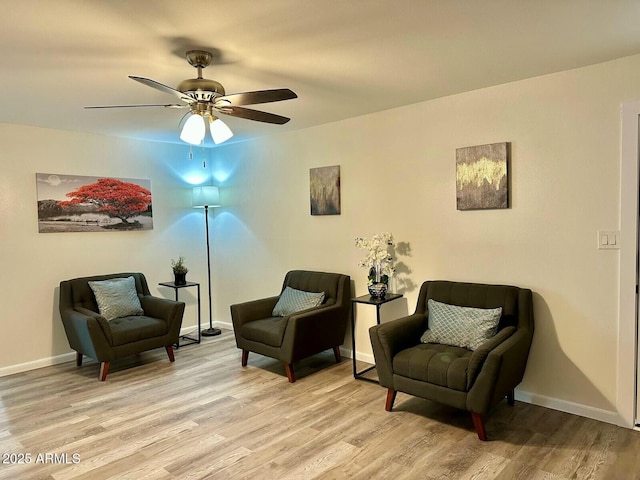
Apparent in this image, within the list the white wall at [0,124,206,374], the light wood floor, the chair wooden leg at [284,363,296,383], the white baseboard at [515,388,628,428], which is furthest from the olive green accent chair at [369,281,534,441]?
the white wall at [0,124,206,374]

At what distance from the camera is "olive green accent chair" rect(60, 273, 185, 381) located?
386cm

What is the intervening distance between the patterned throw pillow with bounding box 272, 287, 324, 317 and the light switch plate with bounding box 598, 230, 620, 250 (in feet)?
7.62

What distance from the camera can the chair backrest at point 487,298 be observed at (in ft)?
10.3

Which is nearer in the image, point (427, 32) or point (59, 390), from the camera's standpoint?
point (427, 32)

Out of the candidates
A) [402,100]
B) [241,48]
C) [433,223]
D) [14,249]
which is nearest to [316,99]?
[402,100]

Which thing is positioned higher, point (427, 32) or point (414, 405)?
point (427, 32)

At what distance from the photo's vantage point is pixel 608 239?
2.93 m

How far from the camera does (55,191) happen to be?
14.5ft

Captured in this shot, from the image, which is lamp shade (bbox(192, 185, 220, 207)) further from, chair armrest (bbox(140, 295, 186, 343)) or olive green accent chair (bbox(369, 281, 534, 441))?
olive green accent chair (bbox(369, 281, 534, 441))

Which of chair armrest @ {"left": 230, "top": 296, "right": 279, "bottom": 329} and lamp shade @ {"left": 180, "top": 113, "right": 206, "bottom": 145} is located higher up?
lamp shade @ {"left": 180, "top": 113, "right": 206, "bottom": 145}

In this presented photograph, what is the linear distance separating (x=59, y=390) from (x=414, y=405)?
297 centimetres

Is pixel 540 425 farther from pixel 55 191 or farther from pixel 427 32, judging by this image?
pixel 55 191

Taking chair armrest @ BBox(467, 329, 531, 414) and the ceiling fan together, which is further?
chair armrest @ BBox(467, 329, 531, 414)

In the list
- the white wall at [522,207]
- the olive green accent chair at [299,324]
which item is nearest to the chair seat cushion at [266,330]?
the olive green accent chair at [299,324]
